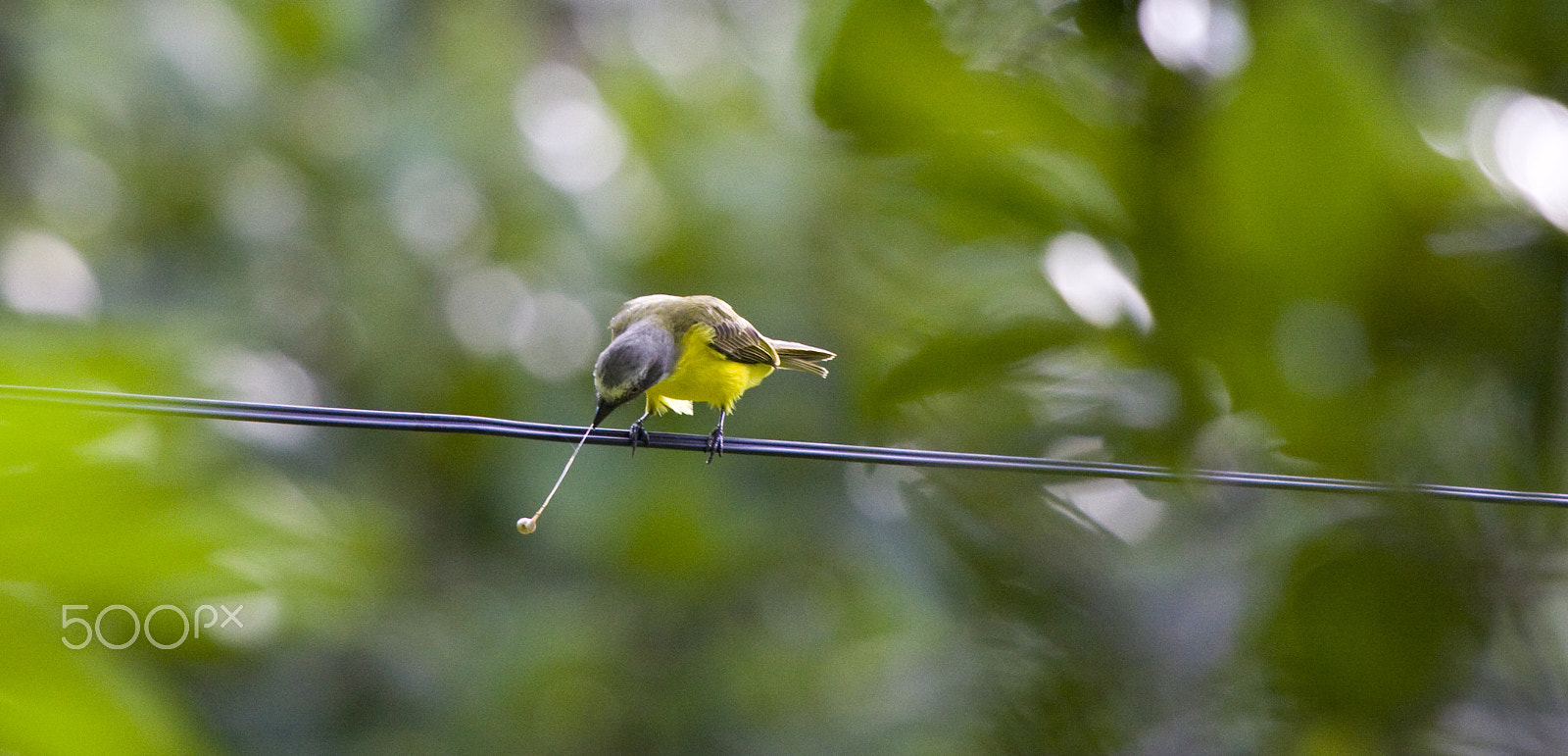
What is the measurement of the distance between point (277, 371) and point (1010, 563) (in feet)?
20.5

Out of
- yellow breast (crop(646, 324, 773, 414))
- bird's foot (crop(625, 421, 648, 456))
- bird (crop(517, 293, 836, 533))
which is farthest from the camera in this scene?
yellow breast (crop(646, 324, 773, 414))

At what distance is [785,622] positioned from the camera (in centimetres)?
657

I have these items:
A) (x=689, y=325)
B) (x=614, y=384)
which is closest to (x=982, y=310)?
(x=614, y=384)

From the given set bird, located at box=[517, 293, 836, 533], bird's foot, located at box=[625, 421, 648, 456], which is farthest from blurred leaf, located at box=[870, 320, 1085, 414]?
bird, located at box=[517, 293, 836, 533]

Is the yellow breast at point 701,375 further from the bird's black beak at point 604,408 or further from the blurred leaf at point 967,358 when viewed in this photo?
the blurred leaf at point 967,358

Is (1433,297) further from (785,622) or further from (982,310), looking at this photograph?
(785,622)

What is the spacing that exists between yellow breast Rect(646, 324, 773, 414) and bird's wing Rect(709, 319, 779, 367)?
0.02 metres

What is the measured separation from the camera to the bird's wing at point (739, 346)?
10.1ft

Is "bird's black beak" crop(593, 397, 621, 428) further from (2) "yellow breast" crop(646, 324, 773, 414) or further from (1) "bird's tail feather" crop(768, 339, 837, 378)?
(1) "bird's tail feather" crop(768, 339, 837, 378)

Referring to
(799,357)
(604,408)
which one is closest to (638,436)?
(604,408)

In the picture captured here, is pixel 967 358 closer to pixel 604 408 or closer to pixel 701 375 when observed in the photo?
pixel 604 408

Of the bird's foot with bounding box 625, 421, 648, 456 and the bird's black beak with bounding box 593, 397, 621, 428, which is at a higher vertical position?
the bird's black beak with bounding box 593, 397, 621, 428

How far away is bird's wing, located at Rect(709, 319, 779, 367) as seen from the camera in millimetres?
3078

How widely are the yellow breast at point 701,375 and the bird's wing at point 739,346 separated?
2 centimetres
